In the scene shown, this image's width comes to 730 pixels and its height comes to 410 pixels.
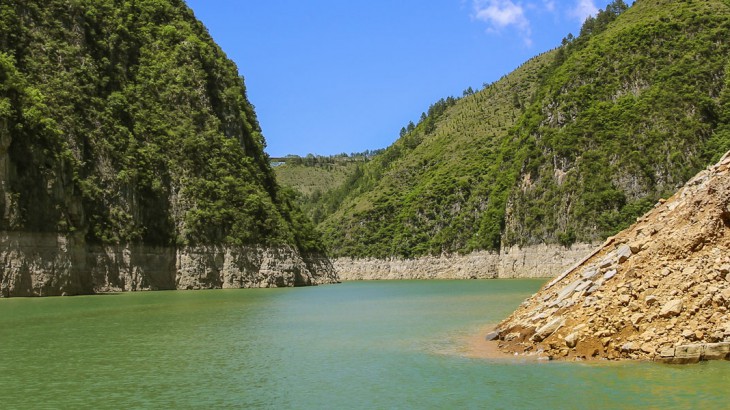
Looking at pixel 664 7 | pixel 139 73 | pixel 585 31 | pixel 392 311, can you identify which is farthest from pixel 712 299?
pixel 585 31

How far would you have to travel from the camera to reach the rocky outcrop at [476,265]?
107125 mm

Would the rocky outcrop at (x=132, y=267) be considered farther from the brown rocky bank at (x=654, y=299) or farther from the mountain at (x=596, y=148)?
the brown rocky bank at (x=654, y=299)

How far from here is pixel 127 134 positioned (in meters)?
82.2

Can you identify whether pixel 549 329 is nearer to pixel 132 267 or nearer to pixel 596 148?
pixel 132 267

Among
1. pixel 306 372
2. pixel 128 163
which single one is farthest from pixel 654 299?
pixel 128 163

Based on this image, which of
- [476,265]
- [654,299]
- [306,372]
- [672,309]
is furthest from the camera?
[476,265]

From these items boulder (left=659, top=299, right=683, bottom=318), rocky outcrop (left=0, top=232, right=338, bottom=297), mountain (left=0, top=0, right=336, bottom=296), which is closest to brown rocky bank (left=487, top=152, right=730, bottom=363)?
boulder (left=659, top=299, right=683, bottom=318)

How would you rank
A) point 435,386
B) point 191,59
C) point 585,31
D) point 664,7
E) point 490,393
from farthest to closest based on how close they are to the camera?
point 585,31 < point 664,7 < point 191,59 < point 435,386 < point 490,393

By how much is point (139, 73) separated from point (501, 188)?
72.4m

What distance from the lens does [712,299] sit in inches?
765

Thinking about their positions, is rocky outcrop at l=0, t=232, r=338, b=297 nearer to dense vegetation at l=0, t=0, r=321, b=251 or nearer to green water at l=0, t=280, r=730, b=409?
dense vegetation at l=0, t=0, r=321, b=251

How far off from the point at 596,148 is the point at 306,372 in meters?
100

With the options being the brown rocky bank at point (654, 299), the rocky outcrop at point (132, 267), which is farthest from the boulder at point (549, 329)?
the rocky outcrop at point (132, 267)

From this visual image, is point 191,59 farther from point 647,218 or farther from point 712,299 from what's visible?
point 712,299
